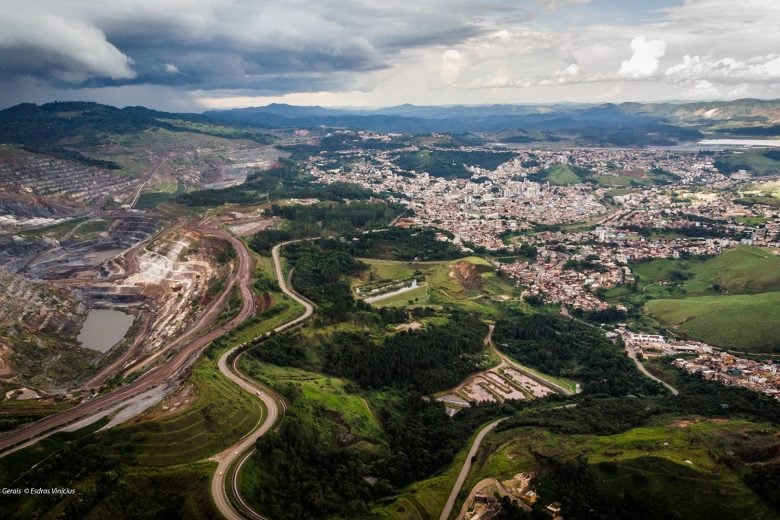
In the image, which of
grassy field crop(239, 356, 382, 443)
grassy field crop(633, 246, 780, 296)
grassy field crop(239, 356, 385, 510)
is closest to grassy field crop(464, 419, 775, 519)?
grassy field crop(239, 356, 385, 510)

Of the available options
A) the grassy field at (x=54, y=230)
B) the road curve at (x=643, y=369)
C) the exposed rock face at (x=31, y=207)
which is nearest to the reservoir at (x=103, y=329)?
the grassy field at (x=54, y=230)

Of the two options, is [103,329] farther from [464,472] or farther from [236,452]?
[464,472]

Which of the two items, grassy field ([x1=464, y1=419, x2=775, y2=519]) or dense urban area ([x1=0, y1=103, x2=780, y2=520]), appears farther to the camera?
dense urban area ([x1=0, y1=103, x2=780, y2=520])

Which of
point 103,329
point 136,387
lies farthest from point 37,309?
point 136,387

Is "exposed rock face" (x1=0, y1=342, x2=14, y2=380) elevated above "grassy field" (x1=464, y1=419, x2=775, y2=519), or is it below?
above

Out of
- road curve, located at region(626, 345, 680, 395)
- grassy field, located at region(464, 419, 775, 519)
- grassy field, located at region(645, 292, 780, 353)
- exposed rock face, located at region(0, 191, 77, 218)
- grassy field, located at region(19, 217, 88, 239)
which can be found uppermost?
exposed rock face, located at region(0, 191, 77, 218)

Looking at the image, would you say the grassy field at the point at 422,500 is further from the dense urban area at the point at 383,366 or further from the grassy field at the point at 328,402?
the grassy field at the point at 328,402

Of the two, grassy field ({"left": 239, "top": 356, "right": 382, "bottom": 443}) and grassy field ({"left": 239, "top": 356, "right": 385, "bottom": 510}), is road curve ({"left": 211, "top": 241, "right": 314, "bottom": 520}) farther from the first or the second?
grassy field ({"left": 239, "top": 356, "right": 382, "bottom": 443})
